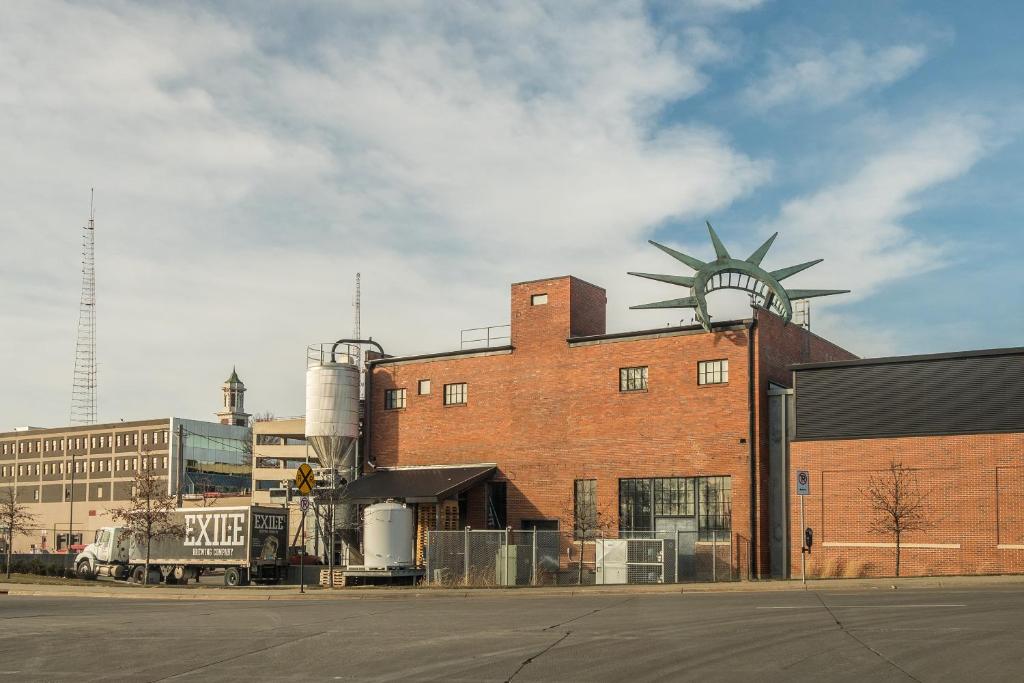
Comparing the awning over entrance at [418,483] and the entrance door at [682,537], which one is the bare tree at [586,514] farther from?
the awning over entrance at [418,483]

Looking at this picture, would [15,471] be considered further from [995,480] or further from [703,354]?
[995,480]

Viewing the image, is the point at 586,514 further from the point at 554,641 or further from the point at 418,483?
the point at 554,641

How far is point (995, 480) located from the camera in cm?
3500

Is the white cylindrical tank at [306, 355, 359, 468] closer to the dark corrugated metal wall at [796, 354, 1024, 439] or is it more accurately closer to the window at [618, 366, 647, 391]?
the window at [618, 366, 647, 391]

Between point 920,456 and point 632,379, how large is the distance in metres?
10.9

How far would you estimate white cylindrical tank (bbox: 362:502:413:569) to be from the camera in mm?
39094

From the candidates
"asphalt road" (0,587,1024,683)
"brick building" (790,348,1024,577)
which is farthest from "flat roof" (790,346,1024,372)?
"asphalt road" (0,587,1024,683)

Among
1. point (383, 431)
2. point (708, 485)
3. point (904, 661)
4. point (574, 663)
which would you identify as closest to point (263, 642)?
point (574, 663)

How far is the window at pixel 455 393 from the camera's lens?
154 ft

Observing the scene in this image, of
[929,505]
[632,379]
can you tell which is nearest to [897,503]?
[929,505]

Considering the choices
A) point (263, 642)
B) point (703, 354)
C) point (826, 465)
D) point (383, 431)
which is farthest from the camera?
point (383, 431)

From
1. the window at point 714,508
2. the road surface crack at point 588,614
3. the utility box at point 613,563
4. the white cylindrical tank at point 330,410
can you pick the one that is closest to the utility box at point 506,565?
the utility box at point 613,563

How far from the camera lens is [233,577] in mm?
42031

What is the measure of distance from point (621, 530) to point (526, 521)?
180 inches
